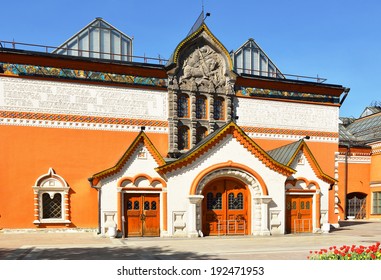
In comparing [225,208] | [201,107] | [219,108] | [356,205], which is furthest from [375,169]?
[225,208]

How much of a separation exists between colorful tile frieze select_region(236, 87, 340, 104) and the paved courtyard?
428 inches

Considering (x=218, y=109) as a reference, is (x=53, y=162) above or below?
below

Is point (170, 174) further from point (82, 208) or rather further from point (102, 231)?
point (82, 208)

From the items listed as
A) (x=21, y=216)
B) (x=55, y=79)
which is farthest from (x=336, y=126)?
(x=21, y=216)

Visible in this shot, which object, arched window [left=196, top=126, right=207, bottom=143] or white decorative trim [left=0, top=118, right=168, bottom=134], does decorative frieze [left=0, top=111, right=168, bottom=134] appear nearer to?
white decorative trim [left=0, top=118, right=168, bottom=134]

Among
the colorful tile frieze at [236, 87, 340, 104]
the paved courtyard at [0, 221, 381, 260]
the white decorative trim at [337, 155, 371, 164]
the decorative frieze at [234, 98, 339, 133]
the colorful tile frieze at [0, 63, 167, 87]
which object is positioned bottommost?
the paved courtyard at [0, 221, 381, 260]

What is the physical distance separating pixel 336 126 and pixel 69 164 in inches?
780

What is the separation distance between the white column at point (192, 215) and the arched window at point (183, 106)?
290 inches

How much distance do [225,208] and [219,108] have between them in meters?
8.20

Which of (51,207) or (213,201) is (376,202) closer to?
(213,201)

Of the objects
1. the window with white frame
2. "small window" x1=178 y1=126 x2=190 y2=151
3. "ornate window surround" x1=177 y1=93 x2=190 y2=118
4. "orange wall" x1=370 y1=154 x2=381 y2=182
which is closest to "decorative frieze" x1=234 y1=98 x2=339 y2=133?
"ornate window surround" x1=177 y1=93 x2=190 y2=118

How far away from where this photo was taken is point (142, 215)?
21.4 metres

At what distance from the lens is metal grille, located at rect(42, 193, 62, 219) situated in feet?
77.7

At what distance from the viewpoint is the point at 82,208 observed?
24.2m
